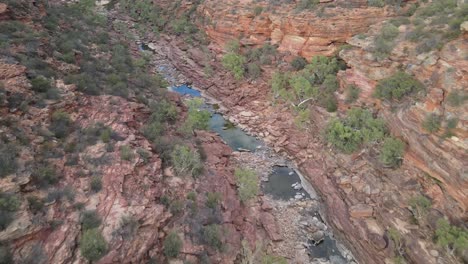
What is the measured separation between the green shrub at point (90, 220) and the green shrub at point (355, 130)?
57.5ft

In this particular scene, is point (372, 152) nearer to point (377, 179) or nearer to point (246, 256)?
point (377, 179)

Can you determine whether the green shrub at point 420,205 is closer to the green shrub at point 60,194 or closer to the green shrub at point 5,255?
the green shrub at point 60,194

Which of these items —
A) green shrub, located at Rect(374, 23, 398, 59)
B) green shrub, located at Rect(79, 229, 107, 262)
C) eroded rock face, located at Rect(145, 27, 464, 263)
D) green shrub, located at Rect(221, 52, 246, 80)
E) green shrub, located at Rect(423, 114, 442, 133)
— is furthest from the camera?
green shrub, located at Rect(221, 52, 246, 80)

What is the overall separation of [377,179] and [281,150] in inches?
358

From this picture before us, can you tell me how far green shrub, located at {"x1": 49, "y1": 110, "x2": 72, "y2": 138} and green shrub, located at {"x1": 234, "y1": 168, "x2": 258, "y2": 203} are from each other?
36.5 ft

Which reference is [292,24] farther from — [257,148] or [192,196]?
[192,196]

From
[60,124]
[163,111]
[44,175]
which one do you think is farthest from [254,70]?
[44,175]

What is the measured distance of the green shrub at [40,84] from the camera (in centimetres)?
1853

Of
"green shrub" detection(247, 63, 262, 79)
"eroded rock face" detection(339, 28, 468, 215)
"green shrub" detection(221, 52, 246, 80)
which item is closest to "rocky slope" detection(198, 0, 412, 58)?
"green shrub" detection(221, 52, 246, 80)

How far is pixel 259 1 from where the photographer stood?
38.7 m

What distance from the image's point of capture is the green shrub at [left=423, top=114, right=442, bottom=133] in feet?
61.7

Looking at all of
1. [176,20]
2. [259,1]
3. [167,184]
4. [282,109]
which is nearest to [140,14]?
[176,20]

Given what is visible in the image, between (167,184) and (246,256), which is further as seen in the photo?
(167,184)

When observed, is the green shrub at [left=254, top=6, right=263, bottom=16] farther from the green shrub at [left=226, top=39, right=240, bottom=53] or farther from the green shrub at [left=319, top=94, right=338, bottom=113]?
the green shrub at [left=319, top=94, right=338, bottom=113]
